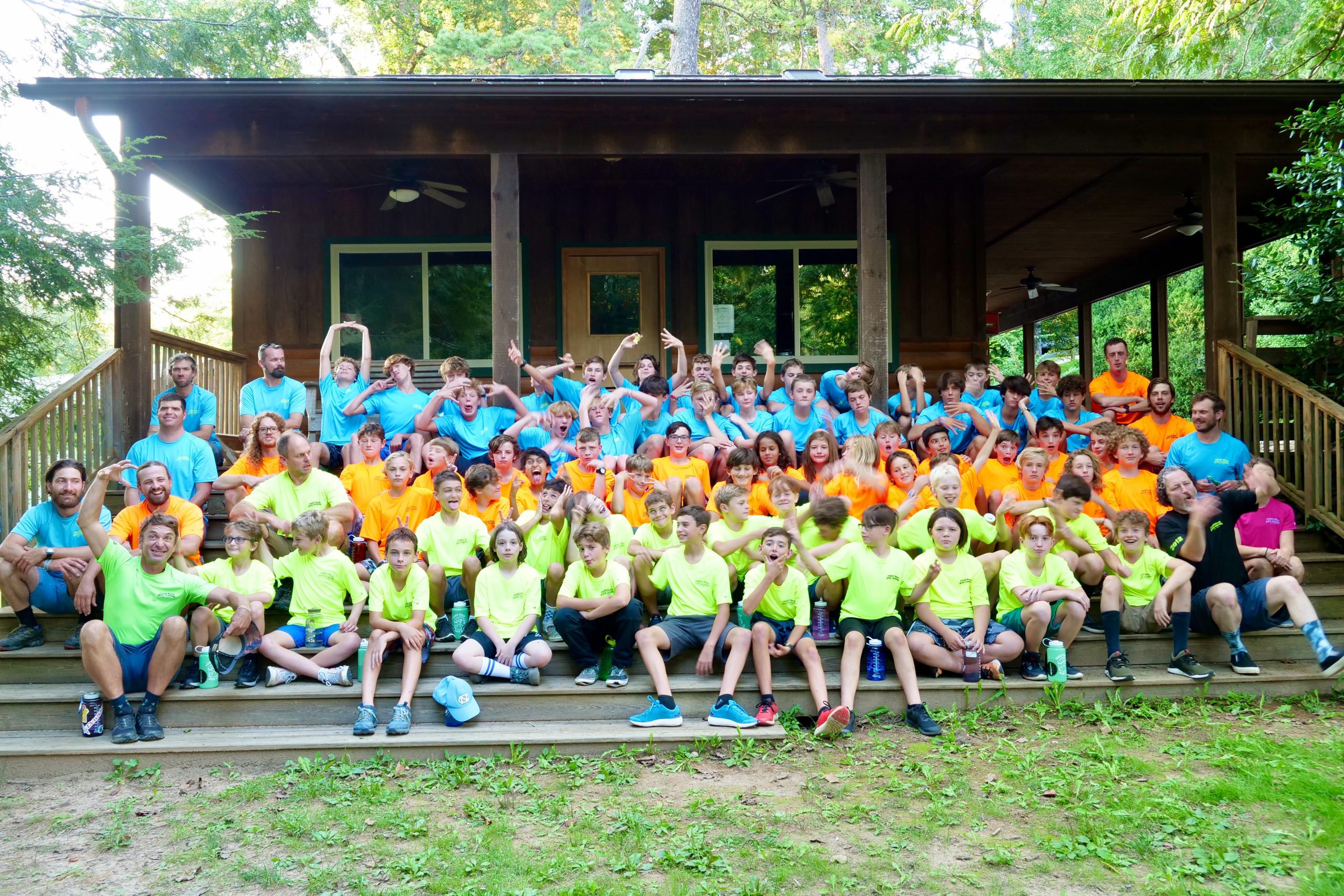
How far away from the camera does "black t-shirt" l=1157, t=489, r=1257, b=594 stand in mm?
5891

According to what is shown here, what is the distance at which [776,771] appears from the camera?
15.4 feet

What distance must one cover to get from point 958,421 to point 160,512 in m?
5.55

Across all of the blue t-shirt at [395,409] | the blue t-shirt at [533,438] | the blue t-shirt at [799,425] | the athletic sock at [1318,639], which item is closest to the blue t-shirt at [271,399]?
Answer: the blue t-shirt at [395,409]

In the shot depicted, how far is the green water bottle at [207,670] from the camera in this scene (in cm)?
538

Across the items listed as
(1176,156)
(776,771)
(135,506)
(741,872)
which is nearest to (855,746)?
(776,771)

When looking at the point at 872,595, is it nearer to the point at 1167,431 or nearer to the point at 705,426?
the point at 705,426

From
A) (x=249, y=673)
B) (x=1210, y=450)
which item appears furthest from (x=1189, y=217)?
(x=249, y=673)

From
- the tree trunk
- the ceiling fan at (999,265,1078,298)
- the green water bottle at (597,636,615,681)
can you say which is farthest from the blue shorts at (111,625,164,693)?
the tree trunk

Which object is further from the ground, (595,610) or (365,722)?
(595,610)

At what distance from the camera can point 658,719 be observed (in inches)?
201

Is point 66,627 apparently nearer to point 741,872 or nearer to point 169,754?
point 169,754

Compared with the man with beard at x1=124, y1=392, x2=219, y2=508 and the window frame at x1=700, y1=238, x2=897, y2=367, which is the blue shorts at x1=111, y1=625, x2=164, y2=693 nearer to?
the man with beard at x1=124, y1=392, x2=219, y2=508

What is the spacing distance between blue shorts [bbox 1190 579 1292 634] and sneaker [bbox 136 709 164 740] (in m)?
5.69

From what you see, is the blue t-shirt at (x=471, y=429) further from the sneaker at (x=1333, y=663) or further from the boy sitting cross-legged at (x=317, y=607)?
the sneaker at (x=1333, y=663)
